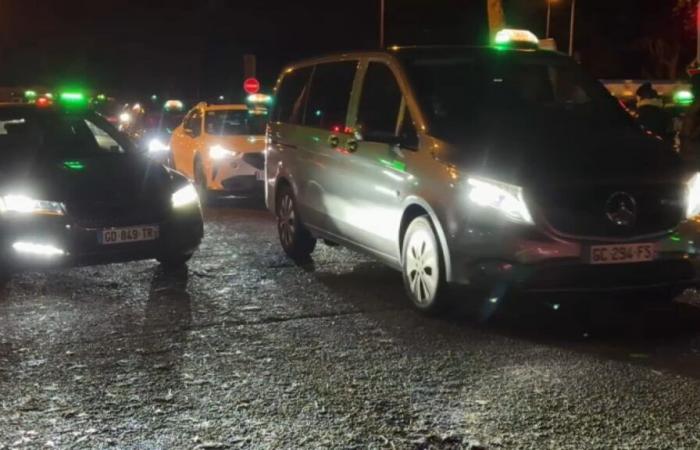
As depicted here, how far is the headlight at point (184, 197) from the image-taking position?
7.66m

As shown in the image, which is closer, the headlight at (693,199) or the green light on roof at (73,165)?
the headlight at (693,199)

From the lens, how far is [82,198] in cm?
713

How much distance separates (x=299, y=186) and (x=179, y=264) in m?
1.29

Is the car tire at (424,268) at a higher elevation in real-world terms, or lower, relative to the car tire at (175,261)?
higher

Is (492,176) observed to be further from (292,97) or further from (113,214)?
(292,97)

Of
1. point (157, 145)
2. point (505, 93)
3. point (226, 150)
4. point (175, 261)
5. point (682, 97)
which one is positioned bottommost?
point (157, 145)

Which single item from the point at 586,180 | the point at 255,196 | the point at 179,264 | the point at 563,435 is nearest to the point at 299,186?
the point at 179,264

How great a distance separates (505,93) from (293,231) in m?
2.70

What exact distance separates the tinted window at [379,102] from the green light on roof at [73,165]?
2.48 m

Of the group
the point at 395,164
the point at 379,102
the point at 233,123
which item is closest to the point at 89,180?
the point at 379,102

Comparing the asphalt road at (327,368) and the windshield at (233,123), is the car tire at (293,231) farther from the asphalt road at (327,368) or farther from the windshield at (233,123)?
the windshield at (233,123)

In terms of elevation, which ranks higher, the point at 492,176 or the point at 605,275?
the point at 492,176

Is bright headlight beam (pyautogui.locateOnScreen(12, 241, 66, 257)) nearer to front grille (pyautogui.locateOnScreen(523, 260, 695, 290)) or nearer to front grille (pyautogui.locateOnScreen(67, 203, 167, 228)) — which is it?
front grille (pyautogui.locateOnScreen(67, 203, 167, 228))

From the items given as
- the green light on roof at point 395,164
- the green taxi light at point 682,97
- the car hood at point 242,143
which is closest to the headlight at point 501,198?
the green light on roof at point 395,164
